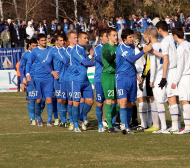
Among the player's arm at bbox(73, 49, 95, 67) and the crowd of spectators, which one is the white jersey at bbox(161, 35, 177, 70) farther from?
the crowd of spectators

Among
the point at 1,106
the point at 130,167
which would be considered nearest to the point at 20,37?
the point at 1,106

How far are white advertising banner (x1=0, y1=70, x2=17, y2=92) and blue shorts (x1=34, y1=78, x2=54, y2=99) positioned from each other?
12.8 meters

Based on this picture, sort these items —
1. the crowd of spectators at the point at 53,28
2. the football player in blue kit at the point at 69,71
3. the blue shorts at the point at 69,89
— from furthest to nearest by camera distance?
1. the crowd of spectators at the point at 53,28
2. the football player in blue kit at the point at 69,71
3. the blue shorts at the point at 69,89

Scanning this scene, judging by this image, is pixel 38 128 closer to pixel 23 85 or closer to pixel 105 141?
pixel 23 85

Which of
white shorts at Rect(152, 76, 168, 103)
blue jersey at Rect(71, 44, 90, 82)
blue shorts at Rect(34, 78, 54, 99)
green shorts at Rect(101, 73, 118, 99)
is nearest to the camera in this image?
white shorts at Rect(152, 76, 168, 103)

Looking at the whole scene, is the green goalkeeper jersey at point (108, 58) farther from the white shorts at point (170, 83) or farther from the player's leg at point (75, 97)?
the white shorts at point (170, 83)

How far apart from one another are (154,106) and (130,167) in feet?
12.9

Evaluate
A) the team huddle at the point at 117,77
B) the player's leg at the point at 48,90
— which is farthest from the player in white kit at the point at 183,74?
the player's leg at the point at 48,90

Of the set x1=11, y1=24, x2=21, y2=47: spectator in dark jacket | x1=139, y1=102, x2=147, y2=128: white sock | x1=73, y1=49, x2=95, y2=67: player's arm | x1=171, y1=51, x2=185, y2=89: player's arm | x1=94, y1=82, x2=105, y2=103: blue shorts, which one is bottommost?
x1=139, y1=102, x2=147, y2=128: white sock

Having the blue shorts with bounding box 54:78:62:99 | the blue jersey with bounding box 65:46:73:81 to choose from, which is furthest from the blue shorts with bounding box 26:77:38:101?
the blue jersey with bounding box 65:46:73:81

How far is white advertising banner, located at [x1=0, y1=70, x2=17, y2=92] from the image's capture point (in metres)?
24.0

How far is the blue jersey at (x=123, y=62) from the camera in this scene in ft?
30.5

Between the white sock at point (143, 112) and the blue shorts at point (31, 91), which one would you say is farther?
the blue shorts at point (31, 91)

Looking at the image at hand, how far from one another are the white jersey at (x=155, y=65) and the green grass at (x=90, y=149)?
4.08 ft
